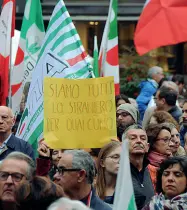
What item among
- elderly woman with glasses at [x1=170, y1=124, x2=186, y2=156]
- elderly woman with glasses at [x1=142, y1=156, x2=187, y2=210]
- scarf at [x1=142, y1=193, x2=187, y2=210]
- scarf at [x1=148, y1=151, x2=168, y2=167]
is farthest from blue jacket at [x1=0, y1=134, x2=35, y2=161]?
scarf at [x1=142, y1=193, x2=187, y2=210]

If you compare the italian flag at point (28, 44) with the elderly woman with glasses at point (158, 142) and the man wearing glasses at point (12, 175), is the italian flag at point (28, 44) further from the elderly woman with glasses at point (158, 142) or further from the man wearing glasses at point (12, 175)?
the man wearing glasses at point (12, 175)

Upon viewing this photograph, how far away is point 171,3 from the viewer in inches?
422

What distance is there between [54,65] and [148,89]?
208 inches

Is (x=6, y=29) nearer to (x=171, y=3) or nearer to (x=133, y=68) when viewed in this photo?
(x=171, y=3)

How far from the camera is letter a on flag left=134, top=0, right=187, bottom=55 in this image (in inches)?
409

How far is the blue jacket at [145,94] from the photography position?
14.0 metres

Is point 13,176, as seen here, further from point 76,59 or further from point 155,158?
point 76,59

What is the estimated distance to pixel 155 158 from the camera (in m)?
8.98

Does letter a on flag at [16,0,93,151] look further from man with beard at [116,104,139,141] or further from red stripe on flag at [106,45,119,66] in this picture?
red stripe on flag at [106,45,119,66]

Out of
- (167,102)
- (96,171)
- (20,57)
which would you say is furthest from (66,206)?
(167,102)

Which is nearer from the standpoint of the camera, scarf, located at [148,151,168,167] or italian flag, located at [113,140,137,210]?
italian flag, located at [113,140,137,210]

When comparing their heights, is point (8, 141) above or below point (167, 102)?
below

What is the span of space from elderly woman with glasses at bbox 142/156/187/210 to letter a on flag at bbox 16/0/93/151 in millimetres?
2193

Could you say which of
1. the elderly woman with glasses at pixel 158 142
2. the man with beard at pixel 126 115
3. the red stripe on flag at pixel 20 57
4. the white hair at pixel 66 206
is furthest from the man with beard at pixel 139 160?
the red stripe on flag at pixel 20 57
